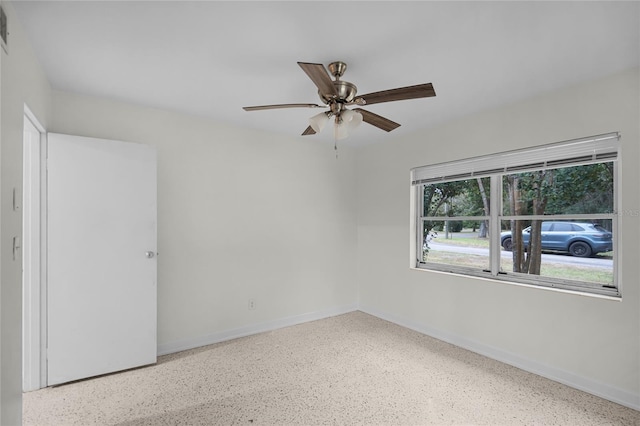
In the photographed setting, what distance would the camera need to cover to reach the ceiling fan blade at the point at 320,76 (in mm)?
1703

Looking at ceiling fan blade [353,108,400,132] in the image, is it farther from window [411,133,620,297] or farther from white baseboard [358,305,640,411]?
white baseboard [358,305,640,411]

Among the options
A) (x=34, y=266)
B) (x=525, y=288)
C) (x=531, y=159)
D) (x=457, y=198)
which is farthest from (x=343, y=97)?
(x=34, y=266)

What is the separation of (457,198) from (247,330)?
280cm

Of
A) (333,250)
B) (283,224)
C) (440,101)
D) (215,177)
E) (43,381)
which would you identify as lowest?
(43,381)

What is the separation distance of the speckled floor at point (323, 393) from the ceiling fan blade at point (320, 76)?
2114mm

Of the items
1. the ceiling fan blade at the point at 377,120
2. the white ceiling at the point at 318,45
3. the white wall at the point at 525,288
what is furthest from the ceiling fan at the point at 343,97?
the white wall at the point at 525,288

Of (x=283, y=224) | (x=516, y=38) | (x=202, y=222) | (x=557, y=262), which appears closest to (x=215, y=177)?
(x=202, y=222)

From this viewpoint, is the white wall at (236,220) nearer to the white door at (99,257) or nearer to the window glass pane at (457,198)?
the white door at (99,257)

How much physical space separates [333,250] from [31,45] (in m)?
3.52

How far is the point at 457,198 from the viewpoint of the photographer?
143 inches

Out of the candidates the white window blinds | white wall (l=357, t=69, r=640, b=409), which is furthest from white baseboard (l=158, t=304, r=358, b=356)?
the white window blinds

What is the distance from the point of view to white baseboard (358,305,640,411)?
7.56 feet

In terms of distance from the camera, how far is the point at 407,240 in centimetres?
395

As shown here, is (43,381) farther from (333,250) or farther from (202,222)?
(333,250)
